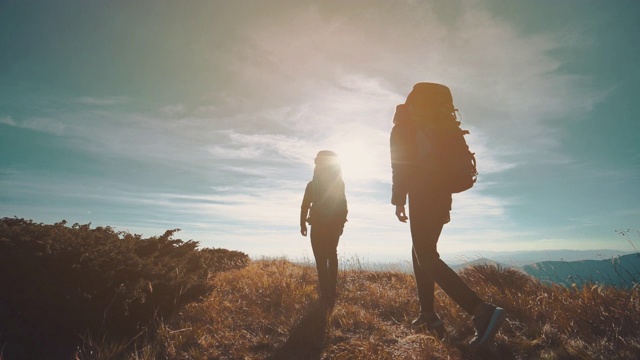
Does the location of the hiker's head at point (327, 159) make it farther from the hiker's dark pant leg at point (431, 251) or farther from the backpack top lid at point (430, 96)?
the hiker's dark pant leg at point (431, 251)

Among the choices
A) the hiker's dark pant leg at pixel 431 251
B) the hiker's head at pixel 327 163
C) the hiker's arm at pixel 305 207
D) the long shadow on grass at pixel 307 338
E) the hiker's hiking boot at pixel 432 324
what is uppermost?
the hiker's head at pixel 327 163

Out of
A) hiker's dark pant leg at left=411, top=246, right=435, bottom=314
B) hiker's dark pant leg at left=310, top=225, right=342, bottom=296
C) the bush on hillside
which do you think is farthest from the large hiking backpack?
the bush on hillside

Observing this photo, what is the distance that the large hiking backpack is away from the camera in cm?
313

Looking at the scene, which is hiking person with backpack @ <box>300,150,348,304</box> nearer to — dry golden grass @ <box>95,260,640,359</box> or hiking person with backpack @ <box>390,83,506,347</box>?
dry golden grass @ <box>95,260,640,359</box>

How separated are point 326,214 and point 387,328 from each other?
2302 millimetres

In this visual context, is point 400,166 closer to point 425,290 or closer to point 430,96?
point 430,96

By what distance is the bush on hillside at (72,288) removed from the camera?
2748 mm

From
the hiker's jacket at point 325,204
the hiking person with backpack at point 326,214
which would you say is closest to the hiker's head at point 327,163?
the hiking person with backpack at point 326,214

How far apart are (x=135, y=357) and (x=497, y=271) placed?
21.1 ft

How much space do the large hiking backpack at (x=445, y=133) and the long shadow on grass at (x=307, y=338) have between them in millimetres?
2280

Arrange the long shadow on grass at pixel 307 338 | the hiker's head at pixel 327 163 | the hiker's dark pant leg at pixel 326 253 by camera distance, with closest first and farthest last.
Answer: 1. the long shadow on grass at pixel 307 338
2. the hiker's dark pant leg at pixel 326 253
3. the hiker's head at pixel 327 163

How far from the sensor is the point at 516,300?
398 cm

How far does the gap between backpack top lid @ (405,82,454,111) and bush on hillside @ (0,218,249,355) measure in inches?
148

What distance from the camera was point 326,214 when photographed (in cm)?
573
